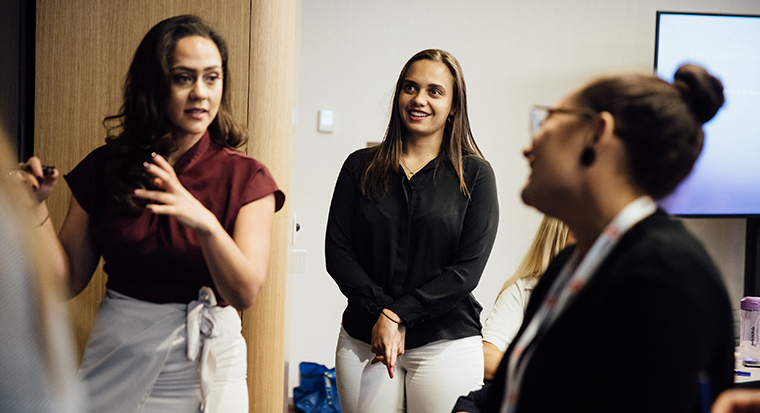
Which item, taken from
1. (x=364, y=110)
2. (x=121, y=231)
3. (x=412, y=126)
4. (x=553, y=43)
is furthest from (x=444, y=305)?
(x=553, y=43)

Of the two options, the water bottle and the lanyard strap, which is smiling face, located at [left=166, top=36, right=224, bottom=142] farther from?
the water bottle

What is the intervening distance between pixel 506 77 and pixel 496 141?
1.21 feet

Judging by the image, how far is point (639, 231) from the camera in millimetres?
631

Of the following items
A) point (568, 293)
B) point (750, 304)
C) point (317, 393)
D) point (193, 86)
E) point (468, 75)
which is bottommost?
point (317, 393)

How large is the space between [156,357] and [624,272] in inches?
33.2

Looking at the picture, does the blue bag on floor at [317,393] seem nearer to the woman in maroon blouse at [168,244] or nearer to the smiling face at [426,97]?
the smiling face at [426,97]

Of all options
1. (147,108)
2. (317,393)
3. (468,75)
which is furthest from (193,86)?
(468,75)

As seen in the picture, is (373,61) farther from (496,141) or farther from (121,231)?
(121,231)

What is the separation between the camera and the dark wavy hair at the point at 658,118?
0.65 m

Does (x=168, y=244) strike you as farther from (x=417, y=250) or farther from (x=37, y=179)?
(x=417, y=250)

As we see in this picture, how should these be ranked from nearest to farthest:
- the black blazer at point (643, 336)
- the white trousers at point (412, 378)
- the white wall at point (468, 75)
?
the black blazer at point (643, 336), the white trousers at point (412, 378), the white wall at point (468, 75)

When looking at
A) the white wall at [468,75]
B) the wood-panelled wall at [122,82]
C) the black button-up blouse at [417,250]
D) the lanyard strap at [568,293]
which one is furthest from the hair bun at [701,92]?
the white wall at [468,75]

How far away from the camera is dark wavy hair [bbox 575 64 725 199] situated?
652 millimetres

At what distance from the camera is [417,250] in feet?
5.33
